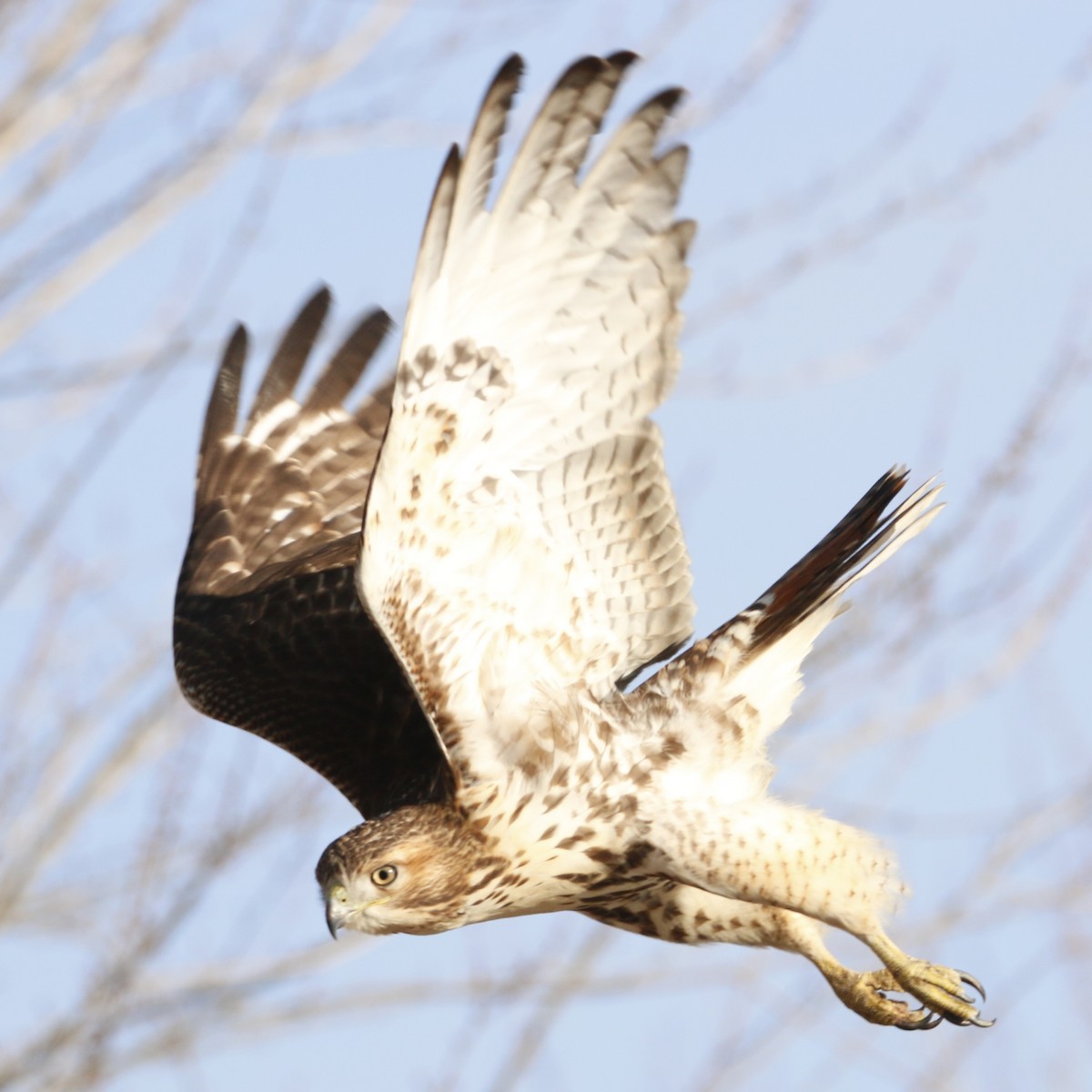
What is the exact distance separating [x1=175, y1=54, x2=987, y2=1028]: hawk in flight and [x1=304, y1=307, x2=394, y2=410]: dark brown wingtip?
1973 millimetres

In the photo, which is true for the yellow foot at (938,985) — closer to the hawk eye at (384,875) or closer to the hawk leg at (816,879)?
the hawk leg at (816,879)

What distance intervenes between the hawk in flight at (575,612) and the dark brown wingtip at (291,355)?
2.07 m

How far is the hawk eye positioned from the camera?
517cm

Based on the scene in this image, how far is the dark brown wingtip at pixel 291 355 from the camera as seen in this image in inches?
288

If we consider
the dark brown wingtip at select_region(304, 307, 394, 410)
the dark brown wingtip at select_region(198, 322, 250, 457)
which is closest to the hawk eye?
the dark brown wingtip at select_region(304, 307, 394, 410)

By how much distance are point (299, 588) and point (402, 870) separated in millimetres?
1444

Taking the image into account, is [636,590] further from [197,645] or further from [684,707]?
[197,645]

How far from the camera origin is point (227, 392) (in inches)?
298

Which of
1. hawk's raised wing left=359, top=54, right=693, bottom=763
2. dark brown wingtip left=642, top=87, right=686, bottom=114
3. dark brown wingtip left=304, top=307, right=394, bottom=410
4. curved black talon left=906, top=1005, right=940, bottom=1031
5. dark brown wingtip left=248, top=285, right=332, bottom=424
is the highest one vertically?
dark brown wingtip left=248, top=285, right=332, bottom=424

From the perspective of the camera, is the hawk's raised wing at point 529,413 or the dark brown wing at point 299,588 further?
the dark brown wing at point 299,588

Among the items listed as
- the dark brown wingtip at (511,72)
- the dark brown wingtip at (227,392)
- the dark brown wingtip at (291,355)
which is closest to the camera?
the dark brown wingtip at (511,72)

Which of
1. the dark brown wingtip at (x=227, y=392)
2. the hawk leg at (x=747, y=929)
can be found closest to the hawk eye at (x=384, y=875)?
the hawk leg at (x=747, y=929)

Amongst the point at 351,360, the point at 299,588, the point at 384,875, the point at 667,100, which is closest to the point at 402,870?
the point at 384,875

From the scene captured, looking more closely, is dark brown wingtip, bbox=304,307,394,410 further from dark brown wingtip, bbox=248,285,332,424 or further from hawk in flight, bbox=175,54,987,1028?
hawk in flight, bbox=175,54,987,1028
